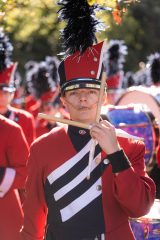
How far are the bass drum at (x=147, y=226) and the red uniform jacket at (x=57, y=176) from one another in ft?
2.80

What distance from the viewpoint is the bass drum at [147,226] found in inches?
179

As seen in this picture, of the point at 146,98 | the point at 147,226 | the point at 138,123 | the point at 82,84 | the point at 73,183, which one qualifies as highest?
the point at 82,84

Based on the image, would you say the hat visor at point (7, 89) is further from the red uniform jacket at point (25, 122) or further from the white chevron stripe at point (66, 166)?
the white chevron stripe at point (66, 166)

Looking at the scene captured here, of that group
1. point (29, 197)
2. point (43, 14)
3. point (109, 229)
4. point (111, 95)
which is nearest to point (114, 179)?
point (109, 229)

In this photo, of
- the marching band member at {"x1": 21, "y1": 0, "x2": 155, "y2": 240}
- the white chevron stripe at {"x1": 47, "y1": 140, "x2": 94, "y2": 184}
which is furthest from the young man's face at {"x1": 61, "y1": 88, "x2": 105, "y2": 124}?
the white chevron stripe at {"x1": 47, "y1": 140, "x2": 94, "y2": 184}

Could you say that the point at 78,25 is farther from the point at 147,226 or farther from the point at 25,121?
the point at 25,121

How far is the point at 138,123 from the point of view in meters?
7.43

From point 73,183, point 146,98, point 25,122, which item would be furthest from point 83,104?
point 146,98

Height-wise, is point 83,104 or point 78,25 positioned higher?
point 78,25

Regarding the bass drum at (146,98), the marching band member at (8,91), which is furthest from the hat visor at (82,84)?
the bass drum at (146,98)

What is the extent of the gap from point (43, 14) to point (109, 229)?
12691 millimetres

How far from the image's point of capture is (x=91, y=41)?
387 cm

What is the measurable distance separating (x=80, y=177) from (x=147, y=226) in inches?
40.8

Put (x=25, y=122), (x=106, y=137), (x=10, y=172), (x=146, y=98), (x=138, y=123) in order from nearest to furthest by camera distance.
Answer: (x=106, y=137) → (x=10, y=172) → (x=25, y=122) → (x=138, y=123) → (x=146, y=98)
